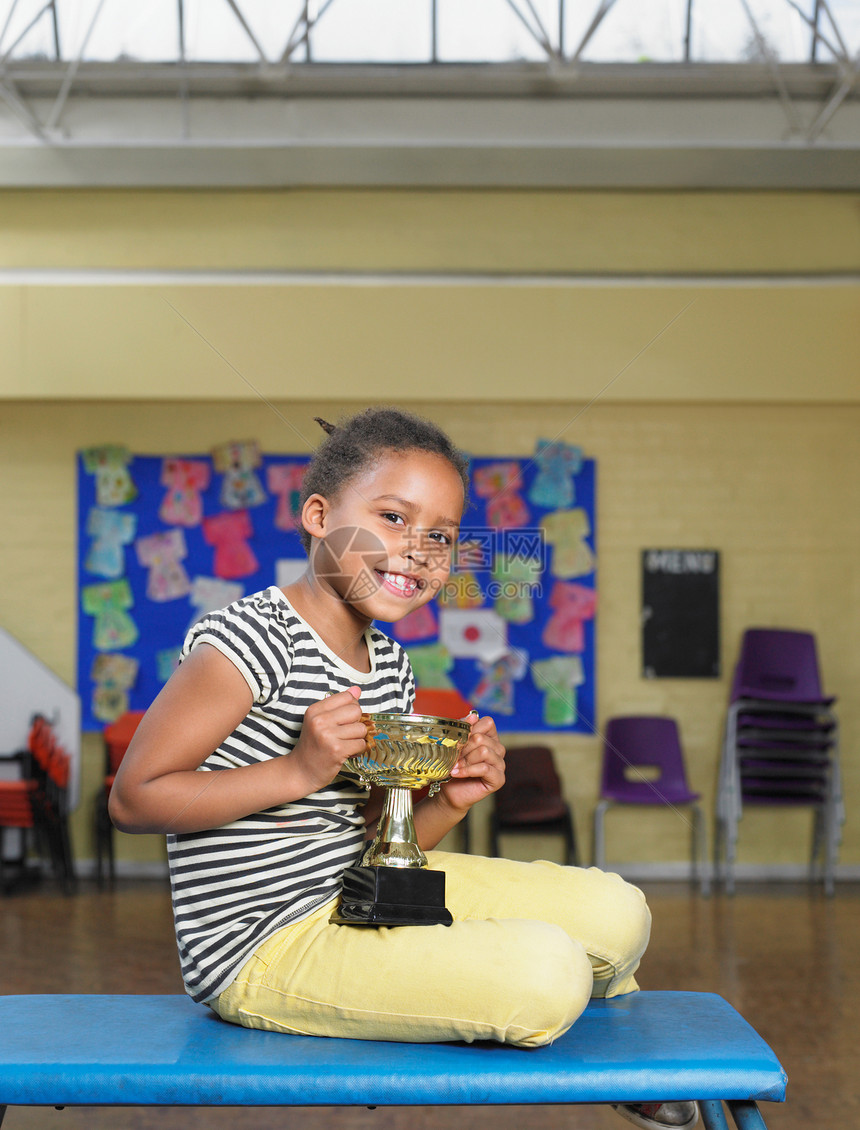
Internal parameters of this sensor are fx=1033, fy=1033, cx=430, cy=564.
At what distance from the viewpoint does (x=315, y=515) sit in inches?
54.5

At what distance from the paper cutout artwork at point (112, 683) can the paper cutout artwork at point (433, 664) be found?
4.42 feet

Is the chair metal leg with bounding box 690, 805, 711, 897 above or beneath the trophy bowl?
beneath

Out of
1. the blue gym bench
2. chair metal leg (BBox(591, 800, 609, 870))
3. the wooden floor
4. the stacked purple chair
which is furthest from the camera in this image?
chair metal leg (BBox(591, 800, 609, 870))

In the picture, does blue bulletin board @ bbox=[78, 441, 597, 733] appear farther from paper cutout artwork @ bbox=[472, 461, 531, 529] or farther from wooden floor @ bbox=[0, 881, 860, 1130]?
wooden floor @ bbox=[0, 881, 860, 1130]

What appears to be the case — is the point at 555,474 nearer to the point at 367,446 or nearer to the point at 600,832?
the point at 600,832

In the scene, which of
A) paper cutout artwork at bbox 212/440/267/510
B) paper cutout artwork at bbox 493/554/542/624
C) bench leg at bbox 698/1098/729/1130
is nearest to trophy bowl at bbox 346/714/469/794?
bench leg at bbox 698/1098/729/1130

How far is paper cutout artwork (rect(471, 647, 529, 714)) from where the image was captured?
16.3 feet

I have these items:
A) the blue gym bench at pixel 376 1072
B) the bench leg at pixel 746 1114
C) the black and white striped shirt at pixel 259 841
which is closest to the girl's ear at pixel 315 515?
the black and white striped shirt at pixel 259 841

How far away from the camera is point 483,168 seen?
476cm

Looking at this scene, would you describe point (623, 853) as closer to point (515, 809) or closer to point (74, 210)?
point (515, 809)

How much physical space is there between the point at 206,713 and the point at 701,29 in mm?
4673

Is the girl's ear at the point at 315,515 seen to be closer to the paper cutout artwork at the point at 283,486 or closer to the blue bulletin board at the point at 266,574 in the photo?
the blue bulletin board at the point at 266,574

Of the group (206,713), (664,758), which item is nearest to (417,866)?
(206,713)

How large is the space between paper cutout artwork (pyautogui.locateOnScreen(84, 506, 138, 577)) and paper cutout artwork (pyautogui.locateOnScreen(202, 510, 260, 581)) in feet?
1.24
